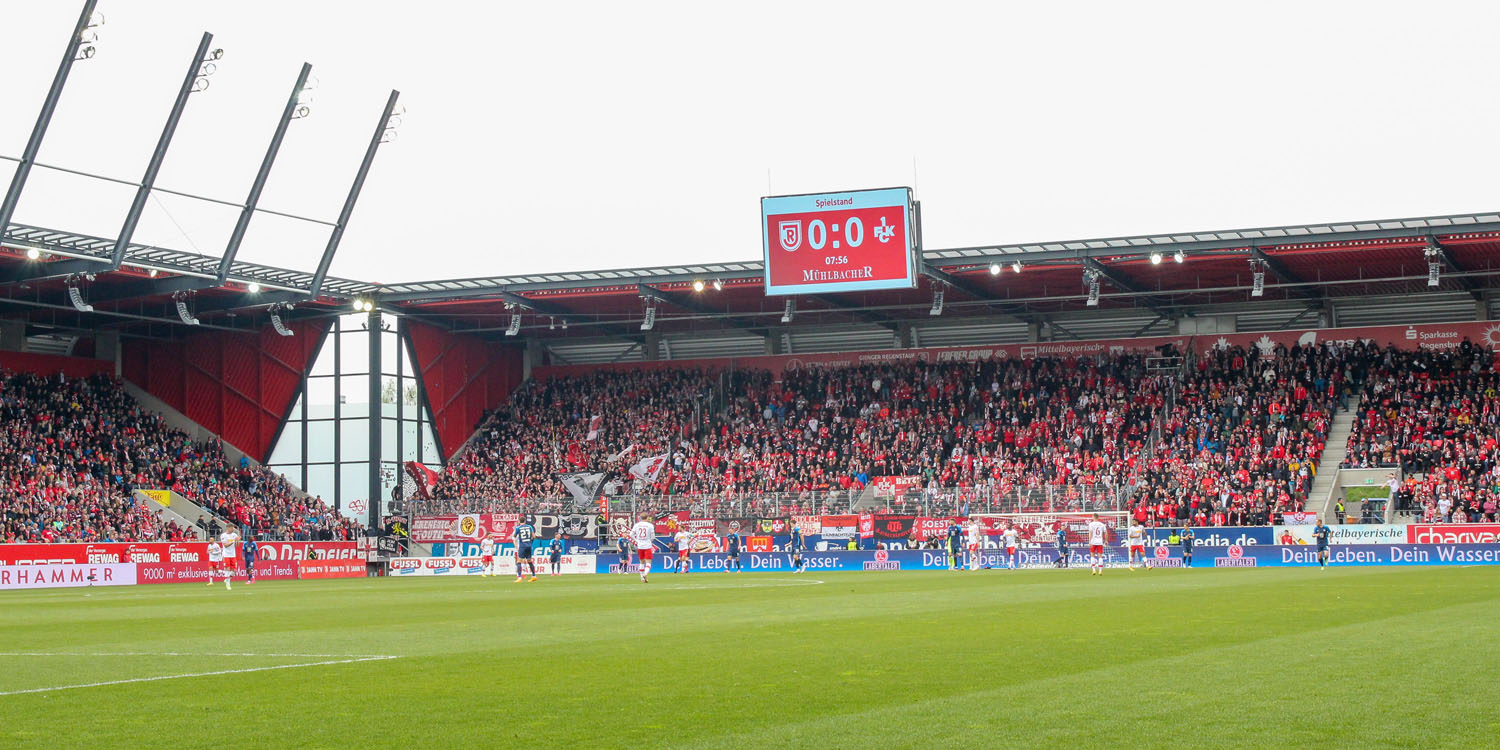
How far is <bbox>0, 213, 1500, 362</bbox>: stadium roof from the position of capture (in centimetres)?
Result: 4975

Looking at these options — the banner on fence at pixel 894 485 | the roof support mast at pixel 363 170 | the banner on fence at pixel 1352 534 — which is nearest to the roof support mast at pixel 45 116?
the roof support mast at pixel 363 170

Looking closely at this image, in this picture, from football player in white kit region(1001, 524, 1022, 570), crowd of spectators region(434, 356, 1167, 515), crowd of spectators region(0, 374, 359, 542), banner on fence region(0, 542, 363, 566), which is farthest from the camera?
crowd of spectators region(434, 356, 1167, 515)

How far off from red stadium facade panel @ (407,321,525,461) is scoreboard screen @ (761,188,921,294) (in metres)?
19.2

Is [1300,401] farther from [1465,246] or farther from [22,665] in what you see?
[22,665]

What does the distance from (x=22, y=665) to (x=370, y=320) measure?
155 feet

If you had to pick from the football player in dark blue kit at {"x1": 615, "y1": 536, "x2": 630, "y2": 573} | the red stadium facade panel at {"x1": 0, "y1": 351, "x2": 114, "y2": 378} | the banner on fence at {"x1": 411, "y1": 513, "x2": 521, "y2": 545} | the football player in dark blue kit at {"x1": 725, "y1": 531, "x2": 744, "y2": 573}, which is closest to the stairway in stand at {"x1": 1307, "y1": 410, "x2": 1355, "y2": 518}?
the football player in dark blue kit at {"x1": 725, "y1": 531, "x2": 744, "y2": 573}

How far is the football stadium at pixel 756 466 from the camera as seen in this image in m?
16.0

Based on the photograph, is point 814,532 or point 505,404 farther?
point 505,404

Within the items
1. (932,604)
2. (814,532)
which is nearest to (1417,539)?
(814,532)

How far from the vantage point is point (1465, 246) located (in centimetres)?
5003

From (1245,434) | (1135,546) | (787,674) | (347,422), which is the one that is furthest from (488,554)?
(787,674)

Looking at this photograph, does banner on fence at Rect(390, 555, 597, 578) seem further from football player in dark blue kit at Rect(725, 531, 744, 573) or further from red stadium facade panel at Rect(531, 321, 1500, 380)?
red stadium facade panel at Rect(531, 321, 1500, 380)

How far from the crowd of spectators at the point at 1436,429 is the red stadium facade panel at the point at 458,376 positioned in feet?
115

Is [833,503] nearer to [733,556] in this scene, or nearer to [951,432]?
[733,556]
